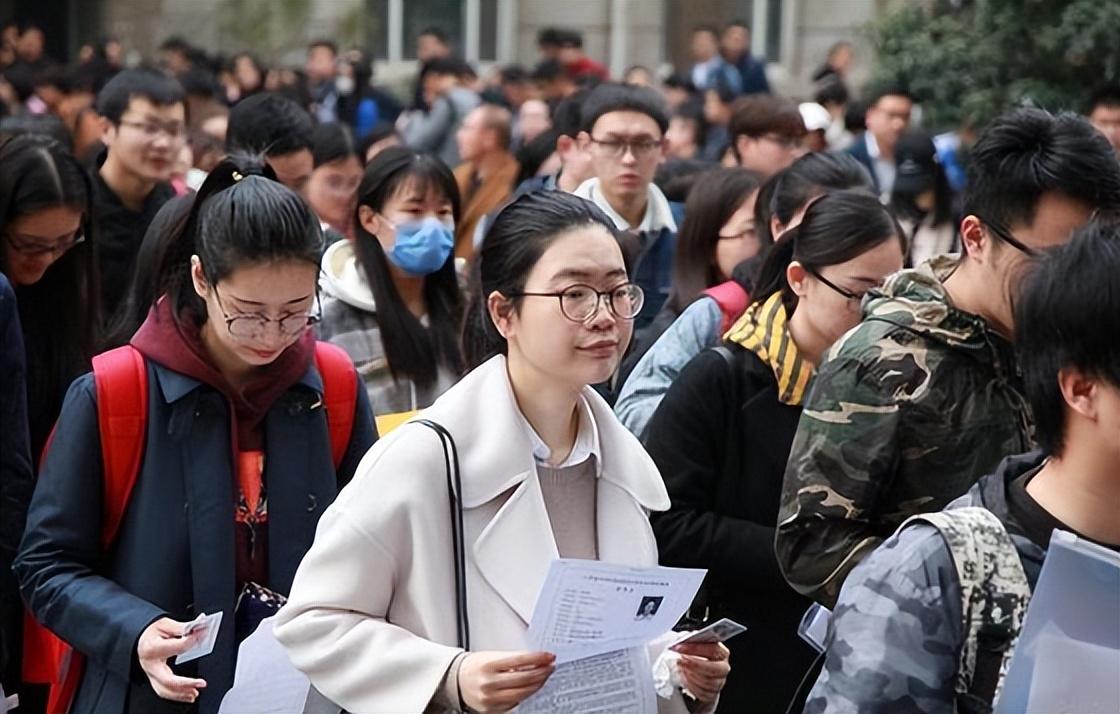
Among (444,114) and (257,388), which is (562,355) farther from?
(444,114)

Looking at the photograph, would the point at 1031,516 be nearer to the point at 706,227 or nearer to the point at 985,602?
the point at 985,602

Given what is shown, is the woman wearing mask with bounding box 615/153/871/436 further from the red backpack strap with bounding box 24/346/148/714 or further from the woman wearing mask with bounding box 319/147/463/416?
the red backpack strap with bounding box 24/346/148/714

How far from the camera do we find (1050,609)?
209 cm

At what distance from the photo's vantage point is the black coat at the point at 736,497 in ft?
13.5

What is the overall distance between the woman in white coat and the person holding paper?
1.91 ft

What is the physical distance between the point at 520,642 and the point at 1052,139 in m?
1.23

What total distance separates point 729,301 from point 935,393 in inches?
66.8

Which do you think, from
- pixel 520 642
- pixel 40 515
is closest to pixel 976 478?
pixel 520 642

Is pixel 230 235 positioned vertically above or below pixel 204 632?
above

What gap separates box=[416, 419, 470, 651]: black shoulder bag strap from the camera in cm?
282

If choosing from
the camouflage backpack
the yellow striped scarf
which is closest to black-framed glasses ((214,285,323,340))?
the yellow striped scarf

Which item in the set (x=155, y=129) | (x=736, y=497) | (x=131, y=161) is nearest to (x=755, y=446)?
(x=736, y=497)

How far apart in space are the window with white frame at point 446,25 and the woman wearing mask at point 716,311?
16.5 meters

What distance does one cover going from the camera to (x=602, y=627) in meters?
2.75
